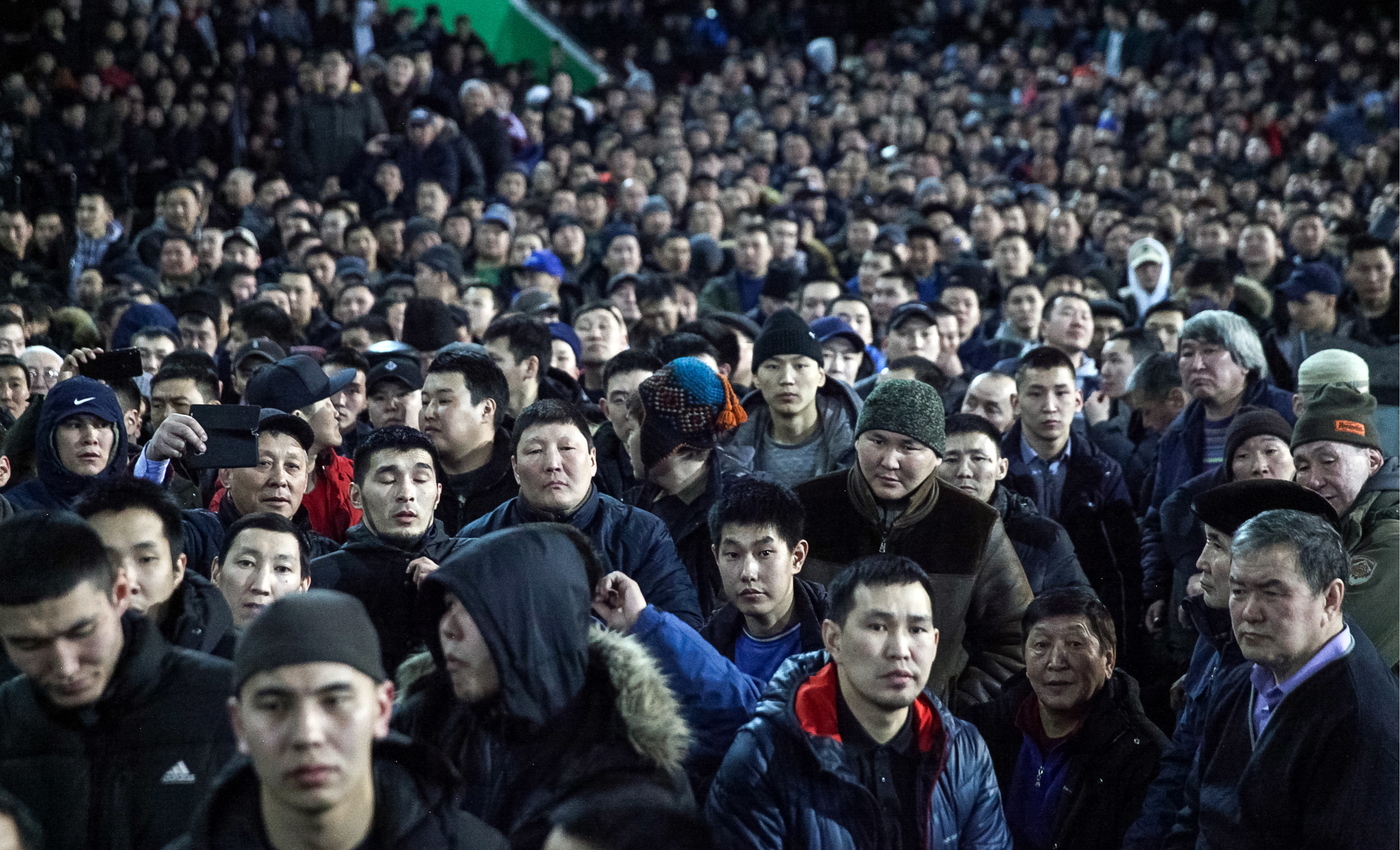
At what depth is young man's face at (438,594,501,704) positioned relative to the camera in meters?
2.88

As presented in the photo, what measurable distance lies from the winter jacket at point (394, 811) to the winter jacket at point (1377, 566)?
105 inches

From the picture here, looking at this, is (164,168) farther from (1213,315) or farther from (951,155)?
(1213,315)

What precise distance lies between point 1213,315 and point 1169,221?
5254 millimetres

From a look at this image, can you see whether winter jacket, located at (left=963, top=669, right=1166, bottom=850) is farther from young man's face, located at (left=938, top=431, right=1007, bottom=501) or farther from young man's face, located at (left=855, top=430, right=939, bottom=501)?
young man's face, located at (left=938, top=431, right=1007, bottom=501)

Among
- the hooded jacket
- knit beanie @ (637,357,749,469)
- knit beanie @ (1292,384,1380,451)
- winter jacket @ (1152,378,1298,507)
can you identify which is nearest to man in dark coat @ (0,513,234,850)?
the hooded jacket

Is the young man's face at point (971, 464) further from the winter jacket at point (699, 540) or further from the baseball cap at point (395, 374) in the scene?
the baseball cap at point (395, 374)

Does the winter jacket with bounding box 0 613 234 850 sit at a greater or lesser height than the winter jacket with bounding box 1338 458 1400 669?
lesser

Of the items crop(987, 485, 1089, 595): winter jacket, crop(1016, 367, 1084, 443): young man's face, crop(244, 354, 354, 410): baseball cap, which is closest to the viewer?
crop(987, 485, 1089, 595): winter jacket

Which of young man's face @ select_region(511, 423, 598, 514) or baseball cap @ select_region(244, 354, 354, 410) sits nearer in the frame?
young man's face @ select_region(511, 423, 598, 514)

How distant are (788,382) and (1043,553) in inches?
50.3

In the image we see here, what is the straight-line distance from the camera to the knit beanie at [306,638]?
243cm

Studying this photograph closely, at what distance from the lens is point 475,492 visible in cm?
518

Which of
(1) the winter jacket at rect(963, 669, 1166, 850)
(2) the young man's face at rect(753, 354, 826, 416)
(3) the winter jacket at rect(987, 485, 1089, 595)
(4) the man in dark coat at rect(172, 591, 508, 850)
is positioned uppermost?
(2) the young man's face at rect(753, 354, 826, 416)

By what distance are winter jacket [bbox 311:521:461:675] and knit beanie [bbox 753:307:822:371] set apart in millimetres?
1765
